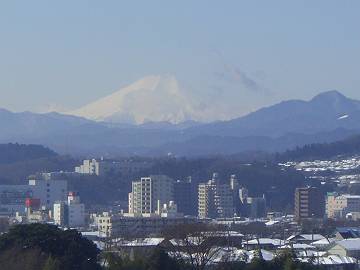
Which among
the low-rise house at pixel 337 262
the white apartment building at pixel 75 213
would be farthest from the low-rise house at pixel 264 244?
the white apartment building at pixel 75 213

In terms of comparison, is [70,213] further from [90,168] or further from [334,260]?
[90,168]

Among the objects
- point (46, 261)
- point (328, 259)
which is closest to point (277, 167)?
point (328, 259)

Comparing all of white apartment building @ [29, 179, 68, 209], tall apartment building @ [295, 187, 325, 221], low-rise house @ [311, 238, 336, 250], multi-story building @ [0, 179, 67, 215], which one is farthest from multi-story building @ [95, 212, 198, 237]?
white apartment building @ [29, 179, 68, 209]

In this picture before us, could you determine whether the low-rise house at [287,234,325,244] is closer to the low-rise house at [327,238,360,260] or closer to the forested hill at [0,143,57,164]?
the low-rise house at [327,238,360,260]

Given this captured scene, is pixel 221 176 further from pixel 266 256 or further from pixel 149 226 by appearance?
pixel 266 256

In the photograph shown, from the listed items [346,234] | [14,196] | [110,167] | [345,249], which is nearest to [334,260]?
[345,249]

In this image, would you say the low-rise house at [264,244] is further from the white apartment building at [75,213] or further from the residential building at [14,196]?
the residential building at [14,196]
